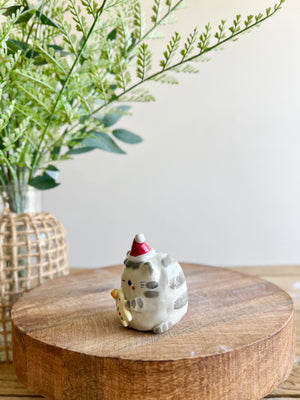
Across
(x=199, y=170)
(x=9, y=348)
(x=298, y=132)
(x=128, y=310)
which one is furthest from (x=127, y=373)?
(x=298, y=132)

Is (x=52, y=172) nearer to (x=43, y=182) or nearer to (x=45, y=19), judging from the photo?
(x=43, y=182)

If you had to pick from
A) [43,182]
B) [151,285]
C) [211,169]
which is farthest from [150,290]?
[211,169]

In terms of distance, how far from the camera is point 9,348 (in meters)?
0.89

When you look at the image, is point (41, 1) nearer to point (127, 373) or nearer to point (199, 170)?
point (127, 373)

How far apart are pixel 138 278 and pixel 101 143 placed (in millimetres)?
395

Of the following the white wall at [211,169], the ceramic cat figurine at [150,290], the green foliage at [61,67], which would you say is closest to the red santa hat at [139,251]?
the ceramic cat figurine at [150,290]

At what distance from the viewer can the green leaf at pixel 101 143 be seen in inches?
37.0

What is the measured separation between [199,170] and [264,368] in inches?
41.2

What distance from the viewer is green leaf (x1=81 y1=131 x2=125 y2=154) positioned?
3.08ft

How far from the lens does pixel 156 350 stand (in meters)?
0.59

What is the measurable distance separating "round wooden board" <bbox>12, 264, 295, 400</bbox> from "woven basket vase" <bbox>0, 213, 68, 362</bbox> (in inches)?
4.1

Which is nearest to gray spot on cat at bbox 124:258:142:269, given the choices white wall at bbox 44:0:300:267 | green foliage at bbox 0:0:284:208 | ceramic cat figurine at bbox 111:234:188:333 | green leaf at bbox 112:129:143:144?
ceramic cat figurine at bbox 111:234:188:333

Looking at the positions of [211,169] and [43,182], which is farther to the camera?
[211,169]

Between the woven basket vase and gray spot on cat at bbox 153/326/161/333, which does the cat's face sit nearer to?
gray spot on cat at bbox 153/326/161/333
